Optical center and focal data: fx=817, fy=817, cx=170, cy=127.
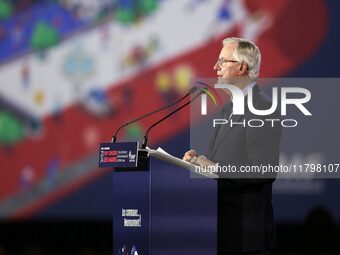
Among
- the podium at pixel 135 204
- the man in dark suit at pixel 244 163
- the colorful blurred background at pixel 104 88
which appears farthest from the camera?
the colorful blurred background at pixel 104 88

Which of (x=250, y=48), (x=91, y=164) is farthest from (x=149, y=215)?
(x=91, y=164)

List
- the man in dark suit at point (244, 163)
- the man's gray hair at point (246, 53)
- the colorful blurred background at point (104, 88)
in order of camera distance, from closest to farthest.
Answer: the man in dark suit at point (244, 163) → the man's gray hair at point (246, 53) → the colorful blurred background at point (104, 88)

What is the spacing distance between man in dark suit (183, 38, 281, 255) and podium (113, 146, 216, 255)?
161mm

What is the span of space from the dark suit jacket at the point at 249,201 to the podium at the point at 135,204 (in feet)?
0.55

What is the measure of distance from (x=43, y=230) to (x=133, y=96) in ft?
3.63

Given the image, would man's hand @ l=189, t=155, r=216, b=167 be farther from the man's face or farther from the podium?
the man's face

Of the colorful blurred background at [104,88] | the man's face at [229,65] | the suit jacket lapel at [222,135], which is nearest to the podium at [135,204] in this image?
the suit jacket lapel at [222,135]

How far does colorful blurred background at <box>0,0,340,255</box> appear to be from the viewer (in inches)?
208

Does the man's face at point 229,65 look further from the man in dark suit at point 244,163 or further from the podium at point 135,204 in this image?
the podium at point 135,204

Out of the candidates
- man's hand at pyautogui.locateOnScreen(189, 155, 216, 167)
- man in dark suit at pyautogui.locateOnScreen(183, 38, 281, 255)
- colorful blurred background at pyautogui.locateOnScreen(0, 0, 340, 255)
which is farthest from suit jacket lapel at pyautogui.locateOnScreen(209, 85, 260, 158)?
colorful blurred background at pyautogui.locateOnScreen(0, 0, 340, 255)

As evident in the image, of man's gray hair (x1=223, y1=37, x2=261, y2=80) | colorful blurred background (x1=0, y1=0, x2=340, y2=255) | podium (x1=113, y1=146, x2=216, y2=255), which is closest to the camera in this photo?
podium (x1=113, y1=146, x2=216, y2=255)

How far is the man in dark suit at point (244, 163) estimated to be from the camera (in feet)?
10.1

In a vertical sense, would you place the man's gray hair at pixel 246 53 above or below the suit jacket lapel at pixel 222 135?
above

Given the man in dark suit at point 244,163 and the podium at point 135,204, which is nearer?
the podium at point 135,204
